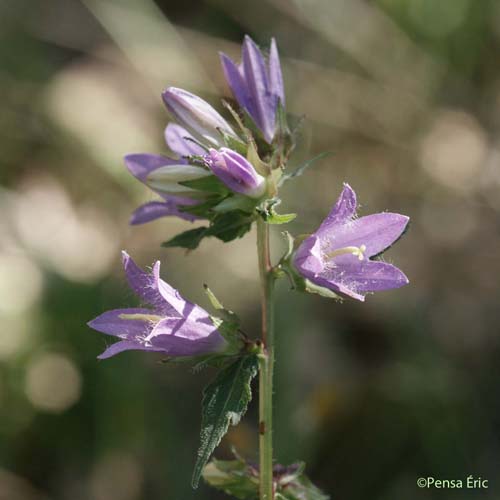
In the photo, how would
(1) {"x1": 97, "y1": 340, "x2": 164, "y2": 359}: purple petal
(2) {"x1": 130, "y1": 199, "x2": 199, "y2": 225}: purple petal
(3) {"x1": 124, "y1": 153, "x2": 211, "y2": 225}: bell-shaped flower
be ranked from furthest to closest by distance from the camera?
(2) {"x1": 130, "y1": 199, "x2": 199, "y2": 225}: purple petal, (3) {"x1": 124, "y1": 153, "x2": 211, "y2": 225}: bell-shaped flower, (1) {"x1": 97, "y1": 340, "x2": 164, "y2": 359}: purple petal

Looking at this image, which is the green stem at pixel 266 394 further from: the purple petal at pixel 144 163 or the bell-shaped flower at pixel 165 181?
the purple petal at pixel 144 163

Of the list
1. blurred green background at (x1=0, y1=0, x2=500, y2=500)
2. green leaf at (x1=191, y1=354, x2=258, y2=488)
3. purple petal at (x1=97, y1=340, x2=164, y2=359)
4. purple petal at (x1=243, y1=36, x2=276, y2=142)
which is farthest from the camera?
blurred green background at (x1=0, y1=0, x2=500, y2=500)

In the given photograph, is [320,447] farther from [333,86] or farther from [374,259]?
[333,86]

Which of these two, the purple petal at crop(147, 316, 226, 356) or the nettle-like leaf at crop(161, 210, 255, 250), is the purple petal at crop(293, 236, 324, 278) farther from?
the purple petal at crop(147, 316, 226, 356)

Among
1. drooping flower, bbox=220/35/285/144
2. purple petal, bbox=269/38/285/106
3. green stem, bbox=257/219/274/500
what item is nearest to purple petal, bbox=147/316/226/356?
green stem, bbox=257/219/274/500

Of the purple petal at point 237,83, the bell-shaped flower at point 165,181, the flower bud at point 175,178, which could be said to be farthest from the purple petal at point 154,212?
the purple petal at point 237,83

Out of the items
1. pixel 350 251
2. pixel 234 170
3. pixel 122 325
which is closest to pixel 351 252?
pixel 350 251

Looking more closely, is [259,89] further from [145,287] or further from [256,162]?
[145,287]
